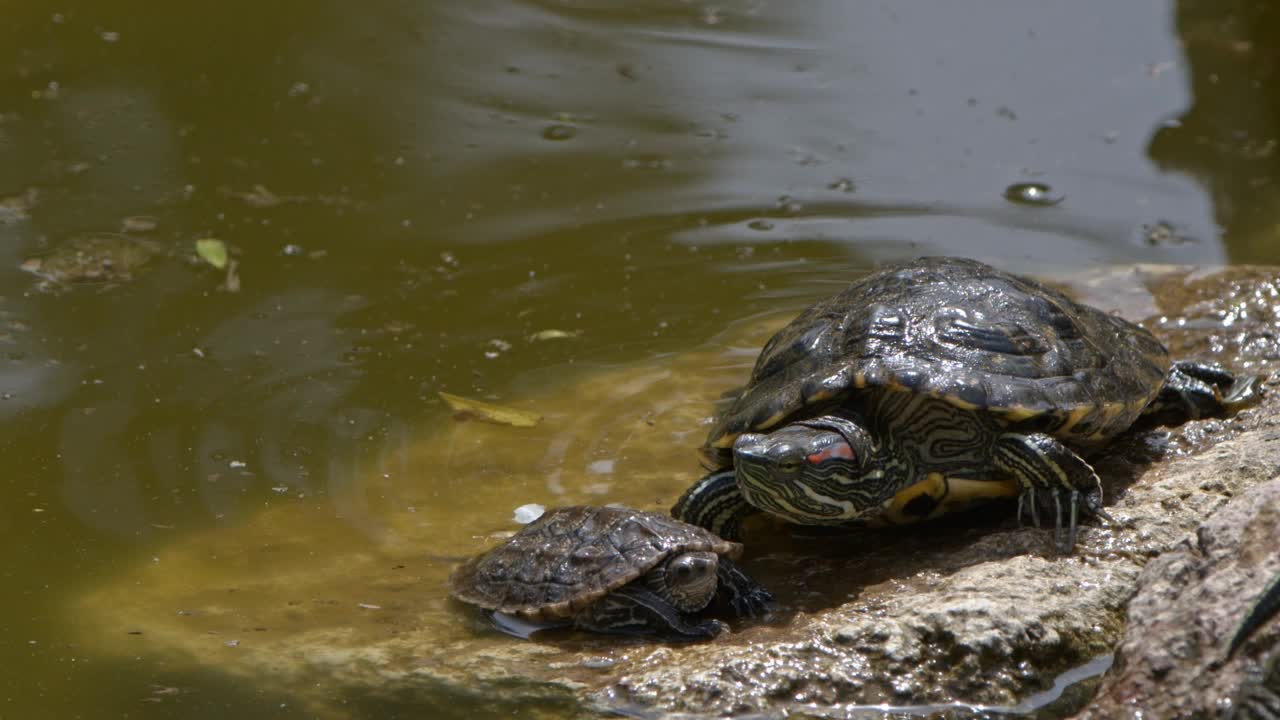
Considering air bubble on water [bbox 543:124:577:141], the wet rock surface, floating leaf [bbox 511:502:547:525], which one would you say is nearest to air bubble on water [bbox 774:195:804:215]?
air bubble on water [bbox 543:124:577:141]

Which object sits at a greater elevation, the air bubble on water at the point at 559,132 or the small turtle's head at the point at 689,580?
the small turtle's head at the point at 689,580

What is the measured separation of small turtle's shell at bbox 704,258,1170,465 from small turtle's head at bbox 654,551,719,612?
65 centimetres

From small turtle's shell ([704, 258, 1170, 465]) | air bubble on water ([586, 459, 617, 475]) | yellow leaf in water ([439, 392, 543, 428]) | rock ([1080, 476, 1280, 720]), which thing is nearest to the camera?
rock ([1080, 476, 1280, 720])

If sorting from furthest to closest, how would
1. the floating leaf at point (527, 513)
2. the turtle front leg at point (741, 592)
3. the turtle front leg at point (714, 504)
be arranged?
the floating leaf at point (527, 513) → the turtle front leg at point (714, 504) → the turtle front leg at point (741, 592)

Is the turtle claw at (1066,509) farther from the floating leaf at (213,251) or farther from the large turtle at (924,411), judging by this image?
the floating leaf at (213,251)

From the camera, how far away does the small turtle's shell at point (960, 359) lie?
4.80 meters

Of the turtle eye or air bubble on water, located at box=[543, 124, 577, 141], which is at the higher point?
the turtle eye

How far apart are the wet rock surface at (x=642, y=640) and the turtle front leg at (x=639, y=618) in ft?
0.21

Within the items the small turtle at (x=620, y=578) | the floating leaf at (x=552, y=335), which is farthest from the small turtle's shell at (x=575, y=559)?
the floating leaf at (x=552, y=335)

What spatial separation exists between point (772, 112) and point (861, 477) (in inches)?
207

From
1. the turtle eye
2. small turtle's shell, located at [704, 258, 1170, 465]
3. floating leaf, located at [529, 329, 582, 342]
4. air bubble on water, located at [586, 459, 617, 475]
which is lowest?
floating leaf, located at [529, 329, 582, 342]

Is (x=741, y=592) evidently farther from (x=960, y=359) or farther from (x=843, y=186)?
(x=843, y=186)

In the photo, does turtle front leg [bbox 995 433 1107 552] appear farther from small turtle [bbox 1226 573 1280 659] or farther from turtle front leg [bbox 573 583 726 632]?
small turtle [bbox 1226 573 1280 659]

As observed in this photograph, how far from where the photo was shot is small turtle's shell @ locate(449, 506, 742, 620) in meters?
4.59
